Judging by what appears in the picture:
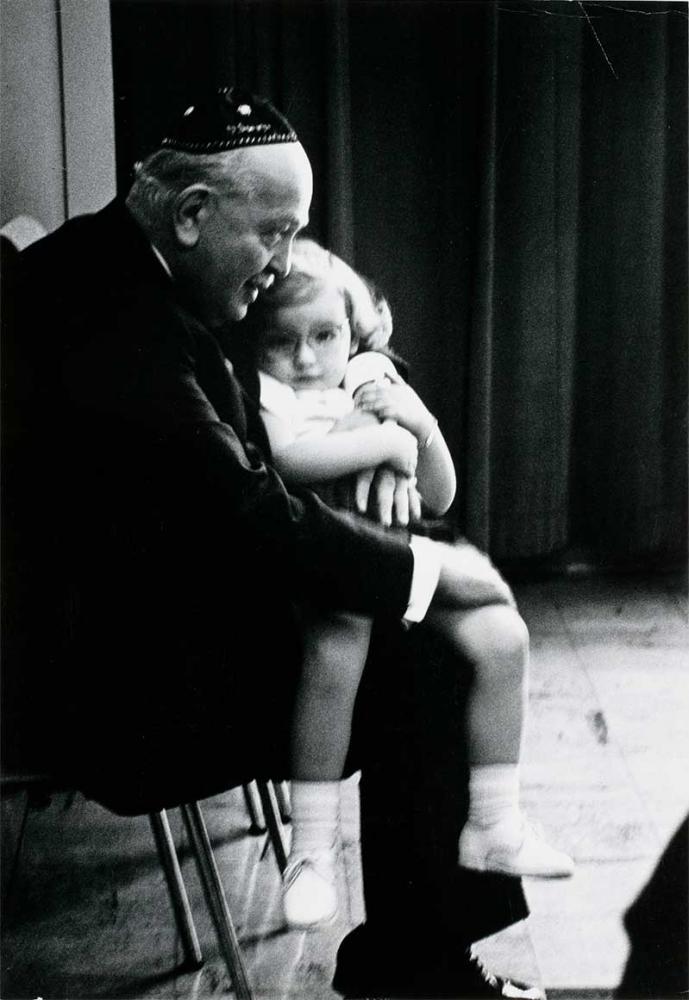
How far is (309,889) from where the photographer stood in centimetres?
163

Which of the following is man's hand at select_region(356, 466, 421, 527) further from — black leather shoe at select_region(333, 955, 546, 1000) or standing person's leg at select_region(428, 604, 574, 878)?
black leather shoe at select_region(333, 955, 546, 1000)

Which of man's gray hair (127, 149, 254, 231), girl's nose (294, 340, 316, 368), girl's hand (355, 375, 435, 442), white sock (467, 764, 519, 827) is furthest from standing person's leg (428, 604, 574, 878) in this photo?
man's gray hair (127, 149, 254, 231)

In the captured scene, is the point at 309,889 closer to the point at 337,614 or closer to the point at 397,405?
the point at 337,614

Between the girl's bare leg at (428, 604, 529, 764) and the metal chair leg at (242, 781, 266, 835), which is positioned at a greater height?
the girl's bare leg at (428, 604, 529, 764)

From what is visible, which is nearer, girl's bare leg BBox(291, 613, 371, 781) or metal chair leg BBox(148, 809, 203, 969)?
girl's bare leg BBox(291, 613, 371, 781)

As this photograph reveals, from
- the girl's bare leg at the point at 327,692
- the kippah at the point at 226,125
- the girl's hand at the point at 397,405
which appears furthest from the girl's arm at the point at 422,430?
the kippah at the point at 226,125

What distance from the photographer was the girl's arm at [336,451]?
1599mm

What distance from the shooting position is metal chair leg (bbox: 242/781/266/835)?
2.01 meters

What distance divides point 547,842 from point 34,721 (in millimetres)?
713

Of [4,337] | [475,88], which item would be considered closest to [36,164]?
[4,337]

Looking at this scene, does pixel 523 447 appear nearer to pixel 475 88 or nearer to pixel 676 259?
pixel 676 259

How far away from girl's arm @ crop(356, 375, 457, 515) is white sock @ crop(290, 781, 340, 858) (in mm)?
385

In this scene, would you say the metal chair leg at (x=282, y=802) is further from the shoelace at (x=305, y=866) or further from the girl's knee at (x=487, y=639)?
the girl's knee at (x=487, y=639)

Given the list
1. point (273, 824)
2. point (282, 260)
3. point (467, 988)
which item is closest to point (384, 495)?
point (282, 260)
